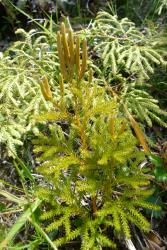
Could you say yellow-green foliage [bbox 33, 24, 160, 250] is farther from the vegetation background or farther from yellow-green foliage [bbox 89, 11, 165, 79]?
yellow-green foliage [bbox 89, 11, 165, 79]

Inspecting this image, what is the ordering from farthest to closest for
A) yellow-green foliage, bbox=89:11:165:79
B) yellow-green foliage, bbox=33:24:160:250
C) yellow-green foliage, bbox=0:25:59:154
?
yellow-green foliage, bbox=89:11:165:79
yellow-green foliage, bbox=0:25:59:154
yellow-green foliage, bbox=33:24:160:250

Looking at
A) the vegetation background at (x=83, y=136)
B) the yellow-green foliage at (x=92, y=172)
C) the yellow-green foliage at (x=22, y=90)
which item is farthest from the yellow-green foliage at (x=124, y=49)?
the yellow-green foliage at (x=92, y=172)

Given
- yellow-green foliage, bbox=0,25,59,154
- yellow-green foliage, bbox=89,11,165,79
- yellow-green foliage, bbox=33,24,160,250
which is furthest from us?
yellow-green foliage, bbox=89,11,165,79

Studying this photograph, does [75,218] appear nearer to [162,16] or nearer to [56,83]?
[56,83]

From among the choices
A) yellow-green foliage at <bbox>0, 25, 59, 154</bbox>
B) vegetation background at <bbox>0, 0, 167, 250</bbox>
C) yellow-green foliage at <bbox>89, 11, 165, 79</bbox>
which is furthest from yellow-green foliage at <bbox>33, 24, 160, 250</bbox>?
yellow-green foliage at <bbox>89, 11, 165, 79</bbox>

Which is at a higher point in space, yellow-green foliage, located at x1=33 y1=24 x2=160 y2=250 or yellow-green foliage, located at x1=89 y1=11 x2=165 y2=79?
yellow-green foliage, located at x1=89 y1=11 x2=165 y2=79

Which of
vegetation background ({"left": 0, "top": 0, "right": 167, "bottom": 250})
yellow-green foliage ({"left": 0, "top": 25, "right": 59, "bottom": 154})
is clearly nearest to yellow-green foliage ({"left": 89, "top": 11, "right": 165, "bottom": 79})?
vegetation background ({"left": 0, "top": 0, "right": 167, "bottom": 250})

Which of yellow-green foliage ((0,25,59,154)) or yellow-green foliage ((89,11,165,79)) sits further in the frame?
yellow-green foliage ((89,11,165,79))

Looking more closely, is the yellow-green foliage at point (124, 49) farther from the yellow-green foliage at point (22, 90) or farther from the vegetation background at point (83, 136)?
the yellow-green foliage at point (22, 90)

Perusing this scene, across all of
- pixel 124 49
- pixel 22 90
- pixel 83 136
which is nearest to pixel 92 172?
pixel 83 136

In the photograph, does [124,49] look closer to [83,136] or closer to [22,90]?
[22,90]

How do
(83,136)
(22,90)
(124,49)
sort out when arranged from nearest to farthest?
(83,136)
(22,90)
(124,49)

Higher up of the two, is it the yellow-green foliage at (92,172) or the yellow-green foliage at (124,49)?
the yellow-green foliage at (124,49)
